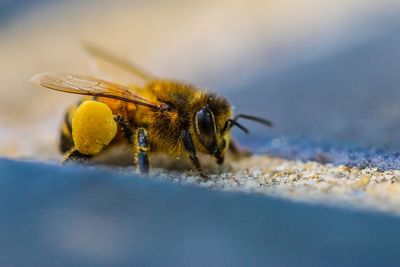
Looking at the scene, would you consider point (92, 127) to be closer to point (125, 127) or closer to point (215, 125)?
point (125, 127)

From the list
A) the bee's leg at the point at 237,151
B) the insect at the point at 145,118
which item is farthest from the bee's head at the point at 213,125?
the bee's leg at the point at 237,151

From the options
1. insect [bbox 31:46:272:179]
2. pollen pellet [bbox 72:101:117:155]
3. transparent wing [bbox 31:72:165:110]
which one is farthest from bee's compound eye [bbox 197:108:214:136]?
pollen pellet [bbox 72:101:117:155]

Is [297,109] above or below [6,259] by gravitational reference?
above

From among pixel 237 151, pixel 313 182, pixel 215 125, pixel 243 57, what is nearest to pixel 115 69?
pixel 237 151

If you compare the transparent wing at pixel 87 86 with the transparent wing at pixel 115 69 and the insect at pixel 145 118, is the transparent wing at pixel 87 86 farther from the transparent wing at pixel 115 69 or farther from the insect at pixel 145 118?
the transparent wing at pixel 115 69

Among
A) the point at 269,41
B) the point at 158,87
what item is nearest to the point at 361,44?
the point at 269,41

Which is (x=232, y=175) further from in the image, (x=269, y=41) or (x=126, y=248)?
(x=269, y=41)
